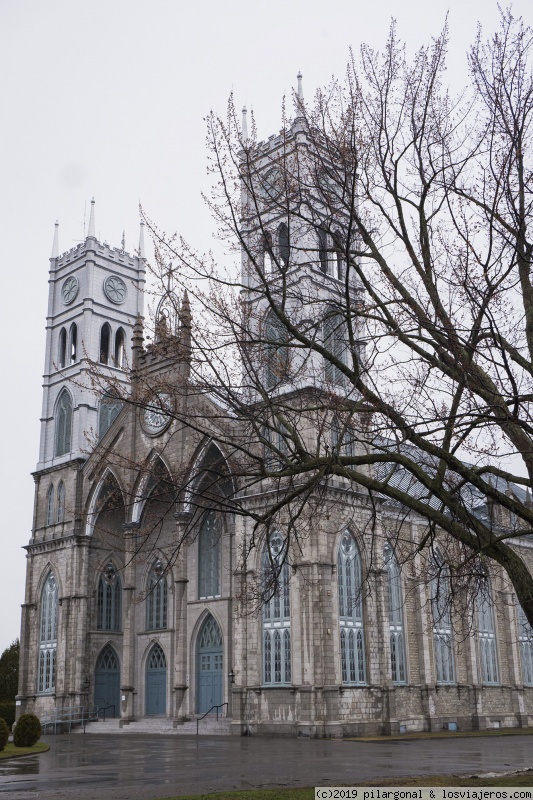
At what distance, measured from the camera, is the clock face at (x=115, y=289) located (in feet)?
168

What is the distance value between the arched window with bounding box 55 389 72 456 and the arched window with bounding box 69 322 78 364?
7.70ft

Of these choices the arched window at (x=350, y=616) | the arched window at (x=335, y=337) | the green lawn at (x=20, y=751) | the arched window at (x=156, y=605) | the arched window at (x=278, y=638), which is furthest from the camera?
the arched window at (x=156, y=605)

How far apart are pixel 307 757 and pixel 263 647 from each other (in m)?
11.8

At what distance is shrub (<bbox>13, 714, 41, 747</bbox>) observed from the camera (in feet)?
85.4

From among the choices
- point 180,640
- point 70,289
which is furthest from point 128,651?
point 70,289

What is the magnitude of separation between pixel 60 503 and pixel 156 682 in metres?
11.5

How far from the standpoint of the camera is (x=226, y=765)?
18531 millimetres

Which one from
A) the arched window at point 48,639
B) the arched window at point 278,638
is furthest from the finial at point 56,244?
the arched window at point 278,638

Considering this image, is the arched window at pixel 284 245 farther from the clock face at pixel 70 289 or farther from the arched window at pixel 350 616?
the clock face at pixel 70 289

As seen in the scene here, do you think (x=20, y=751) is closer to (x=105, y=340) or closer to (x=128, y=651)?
(x=128, y=651)

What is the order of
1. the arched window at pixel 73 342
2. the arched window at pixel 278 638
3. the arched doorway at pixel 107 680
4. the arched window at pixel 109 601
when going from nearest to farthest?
the arched window at pixel 278 638
the arched doorway at pixel 107 680
the arched window at pixel 109 601
the arched window at pixel 73 342

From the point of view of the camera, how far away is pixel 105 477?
142 ft

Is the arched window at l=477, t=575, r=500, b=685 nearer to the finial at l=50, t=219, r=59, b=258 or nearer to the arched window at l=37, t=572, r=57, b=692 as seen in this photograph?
the arched window at l=37, t=572, r=57, b=692

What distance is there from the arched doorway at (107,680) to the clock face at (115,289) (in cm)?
2089
